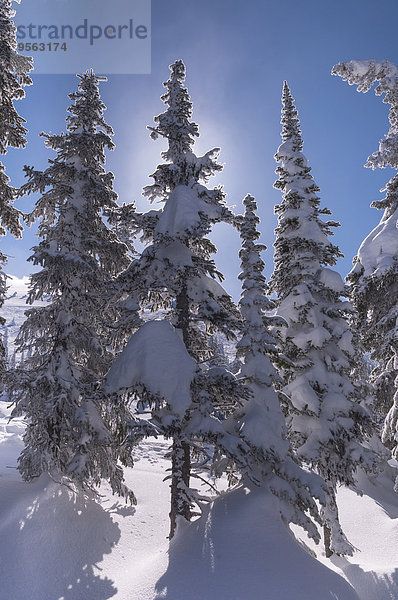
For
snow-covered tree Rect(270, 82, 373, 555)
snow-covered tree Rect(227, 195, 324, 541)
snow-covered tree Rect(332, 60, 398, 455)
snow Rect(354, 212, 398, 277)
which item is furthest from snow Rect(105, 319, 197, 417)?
snow Rect(354, 212, 398, 277)

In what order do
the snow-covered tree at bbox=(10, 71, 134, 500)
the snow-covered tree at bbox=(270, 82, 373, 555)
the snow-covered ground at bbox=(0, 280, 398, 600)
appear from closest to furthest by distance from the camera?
1. the snow-covered ground at bbox=(0, 280, 398, 600)
2. the snow-covered tree at bbox=(10, 71, 134, 500)
3. the snow-covered tree at bbox=(270, 82, 373, 555)

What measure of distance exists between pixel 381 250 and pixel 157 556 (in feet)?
35.7

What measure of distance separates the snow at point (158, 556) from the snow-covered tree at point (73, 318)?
3.29 ft

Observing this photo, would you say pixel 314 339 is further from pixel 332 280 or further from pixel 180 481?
pixel 180 481

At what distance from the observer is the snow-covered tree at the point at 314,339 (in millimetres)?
11500

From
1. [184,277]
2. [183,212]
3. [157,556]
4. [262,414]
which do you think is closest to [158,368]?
[184,277]

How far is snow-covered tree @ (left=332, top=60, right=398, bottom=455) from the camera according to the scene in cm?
1111

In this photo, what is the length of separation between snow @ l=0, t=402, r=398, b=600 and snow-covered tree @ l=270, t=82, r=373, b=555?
2989 millimetres

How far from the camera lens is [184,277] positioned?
9148 mm

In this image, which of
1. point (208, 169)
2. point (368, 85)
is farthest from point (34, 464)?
point (368, 85)

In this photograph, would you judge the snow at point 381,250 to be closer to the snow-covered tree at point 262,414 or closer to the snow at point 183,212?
the snow-covered tree at point 262,414

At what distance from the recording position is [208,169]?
33.0 feet

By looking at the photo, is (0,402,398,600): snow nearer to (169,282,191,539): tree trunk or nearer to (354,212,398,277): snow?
(169,282,191,539): tree trunk

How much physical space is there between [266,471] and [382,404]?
6520 mm
